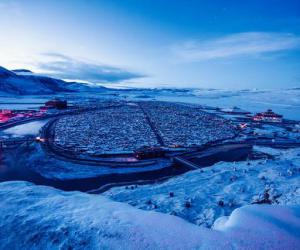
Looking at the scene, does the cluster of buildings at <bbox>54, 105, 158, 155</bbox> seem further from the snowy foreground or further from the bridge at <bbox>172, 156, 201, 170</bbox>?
the snowy foreground

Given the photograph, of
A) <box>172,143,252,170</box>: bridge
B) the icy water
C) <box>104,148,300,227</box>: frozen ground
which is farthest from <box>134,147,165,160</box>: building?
<box>104,148,300,227</box>: frozen ground

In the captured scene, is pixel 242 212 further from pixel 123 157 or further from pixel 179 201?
pixel 123 157

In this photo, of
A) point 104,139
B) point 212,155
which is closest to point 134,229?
point 212,155

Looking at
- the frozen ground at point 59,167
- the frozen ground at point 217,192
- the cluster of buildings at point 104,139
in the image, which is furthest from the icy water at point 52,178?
the cluster of buildings at point 104,139

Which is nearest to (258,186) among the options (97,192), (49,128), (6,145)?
(97,192)

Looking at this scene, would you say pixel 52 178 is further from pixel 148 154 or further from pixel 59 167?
pixel 148 154
